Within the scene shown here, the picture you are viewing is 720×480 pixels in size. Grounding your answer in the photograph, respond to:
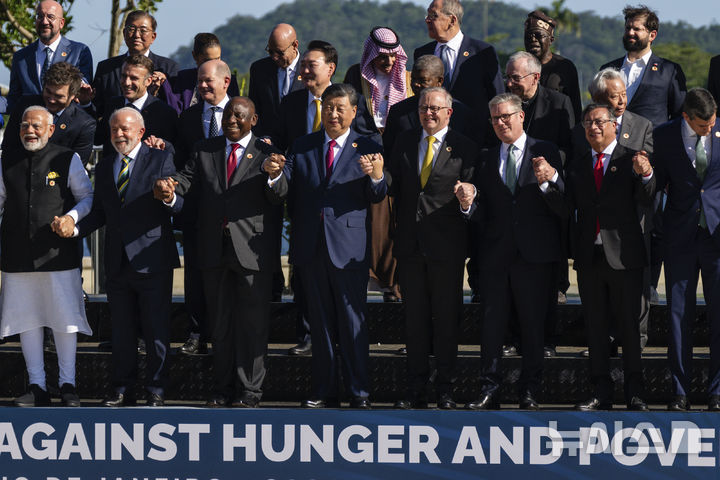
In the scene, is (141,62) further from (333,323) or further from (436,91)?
(333,323)

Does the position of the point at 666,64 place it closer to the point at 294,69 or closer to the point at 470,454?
the point at 294,69

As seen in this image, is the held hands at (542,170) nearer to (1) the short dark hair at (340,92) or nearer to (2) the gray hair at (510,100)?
(2) the gray hair at (510,100)

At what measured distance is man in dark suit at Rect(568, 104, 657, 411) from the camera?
237 inches

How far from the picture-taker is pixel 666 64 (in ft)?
22.6

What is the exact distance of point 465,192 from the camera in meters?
5.93

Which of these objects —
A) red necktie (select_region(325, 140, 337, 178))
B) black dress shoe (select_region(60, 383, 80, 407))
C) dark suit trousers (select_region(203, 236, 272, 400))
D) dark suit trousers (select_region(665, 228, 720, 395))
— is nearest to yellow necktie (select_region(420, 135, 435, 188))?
red necktie (select_region(325, 140, 337, 178))

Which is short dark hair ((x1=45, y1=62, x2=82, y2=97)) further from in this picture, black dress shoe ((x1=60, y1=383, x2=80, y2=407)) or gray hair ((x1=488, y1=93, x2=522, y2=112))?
gray hair ((x1=488, y1=93, x2=522, y2=112))

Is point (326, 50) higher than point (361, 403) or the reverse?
higher

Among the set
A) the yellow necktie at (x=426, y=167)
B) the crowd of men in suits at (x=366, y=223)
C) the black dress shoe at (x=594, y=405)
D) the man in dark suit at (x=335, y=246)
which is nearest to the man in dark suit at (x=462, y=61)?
the crowd of men in suits at (x=366, y=223)

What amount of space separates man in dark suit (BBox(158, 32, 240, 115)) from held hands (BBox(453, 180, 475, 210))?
6.54 ft

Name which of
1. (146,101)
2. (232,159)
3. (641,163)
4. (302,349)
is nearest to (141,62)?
(146,101)

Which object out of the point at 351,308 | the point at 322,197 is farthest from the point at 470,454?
the point at 322,197

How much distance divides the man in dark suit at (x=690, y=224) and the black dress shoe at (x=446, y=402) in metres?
1.14

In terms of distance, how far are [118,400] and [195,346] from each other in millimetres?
735
